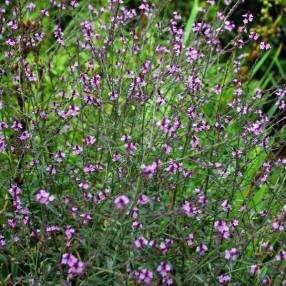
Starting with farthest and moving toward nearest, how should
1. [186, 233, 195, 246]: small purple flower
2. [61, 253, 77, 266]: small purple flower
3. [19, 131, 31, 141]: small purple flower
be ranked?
[19, 131, 31, 141]: small purple flower
[186, 233, 195, 246]: small purple flower
[61, 253, 77, 266]: small purple flower

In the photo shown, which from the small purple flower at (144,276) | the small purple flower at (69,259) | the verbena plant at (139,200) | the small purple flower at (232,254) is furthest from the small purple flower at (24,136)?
the small purple flower at (232,254)

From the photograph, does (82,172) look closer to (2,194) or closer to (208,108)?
(2,194)

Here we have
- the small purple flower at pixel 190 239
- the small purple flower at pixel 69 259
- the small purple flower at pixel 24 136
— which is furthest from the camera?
the small purple flower at pixel 24 136

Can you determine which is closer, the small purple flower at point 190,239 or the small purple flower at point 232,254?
the small purple flower at point 232,254

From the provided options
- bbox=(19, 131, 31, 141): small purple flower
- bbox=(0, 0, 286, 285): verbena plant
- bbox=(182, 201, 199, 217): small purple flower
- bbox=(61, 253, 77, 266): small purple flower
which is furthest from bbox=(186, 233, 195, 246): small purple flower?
bbox=(19, 131, 31, 141): small purple flower

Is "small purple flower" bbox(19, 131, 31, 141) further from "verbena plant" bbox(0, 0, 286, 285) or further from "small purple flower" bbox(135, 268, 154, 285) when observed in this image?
"small purple flower" bbox(135, 268, 154, 285)

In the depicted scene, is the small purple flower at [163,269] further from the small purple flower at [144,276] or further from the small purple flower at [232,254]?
the small purple flower at [232,254]

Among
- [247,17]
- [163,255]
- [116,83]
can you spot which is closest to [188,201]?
[163,255]

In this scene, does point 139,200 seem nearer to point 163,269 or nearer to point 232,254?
point 163,269

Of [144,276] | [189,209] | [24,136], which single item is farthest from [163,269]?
[24,136]

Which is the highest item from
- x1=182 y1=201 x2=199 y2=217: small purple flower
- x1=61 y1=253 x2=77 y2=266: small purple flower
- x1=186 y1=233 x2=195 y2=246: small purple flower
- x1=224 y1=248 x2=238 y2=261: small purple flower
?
x1=182 y1=201 x2=199 y2=217: small purple flower

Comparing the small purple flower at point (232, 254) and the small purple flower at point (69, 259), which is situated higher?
the small purple flower at point (232, 254)

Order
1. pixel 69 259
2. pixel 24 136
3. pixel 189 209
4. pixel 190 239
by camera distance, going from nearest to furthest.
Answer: pixel 69 259 → pixel 189 209 → pixel 190 239 → pixel 24 136
